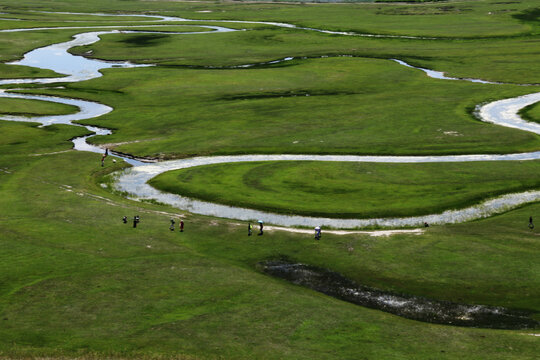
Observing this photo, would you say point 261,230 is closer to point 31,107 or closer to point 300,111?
point 300,111

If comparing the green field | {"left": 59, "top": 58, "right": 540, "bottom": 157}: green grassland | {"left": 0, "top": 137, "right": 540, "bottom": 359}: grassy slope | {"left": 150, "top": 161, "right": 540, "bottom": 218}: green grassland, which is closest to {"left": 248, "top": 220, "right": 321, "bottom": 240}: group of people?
the green field

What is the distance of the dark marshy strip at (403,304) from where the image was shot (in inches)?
1676

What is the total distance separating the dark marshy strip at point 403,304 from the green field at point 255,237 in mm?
985

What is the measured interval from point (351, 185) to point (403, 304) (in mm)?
29348

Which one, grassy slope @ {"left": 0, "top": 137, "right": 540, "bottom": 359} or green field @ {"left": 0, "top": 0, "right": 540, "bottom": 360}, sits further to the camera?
green field @ {"left": 0, "top": 0, "right": 540, "bottom": 360}

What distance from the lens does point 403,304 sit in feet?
149

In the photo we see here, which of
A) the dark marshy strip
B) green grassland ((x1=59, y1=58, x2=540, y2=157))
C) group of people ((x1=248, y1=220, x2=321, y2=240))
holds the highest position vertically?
green grassland ((x1=59, y1=58, x2=540, y2=157))

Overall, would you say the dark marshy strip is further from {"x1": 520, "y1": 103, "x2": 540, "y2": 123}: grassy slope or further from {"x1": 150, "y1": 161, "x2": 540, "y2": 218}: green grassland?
{"x1": 520, "y1": 103, "x2": 540, "y2": 123}: grassy slope

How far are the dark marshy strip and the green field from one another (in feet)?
3.23

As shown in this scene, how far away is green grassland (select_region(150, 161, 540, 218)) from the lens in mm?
66500

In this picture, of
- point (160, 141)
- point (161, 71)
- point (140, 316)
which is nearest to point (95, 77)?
point (161, 71)

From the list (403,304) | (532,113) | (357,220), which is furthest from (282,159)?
(532,113)

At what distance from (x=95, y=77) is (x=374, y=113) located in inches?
2939

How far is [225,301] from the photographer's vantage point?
4419cm
